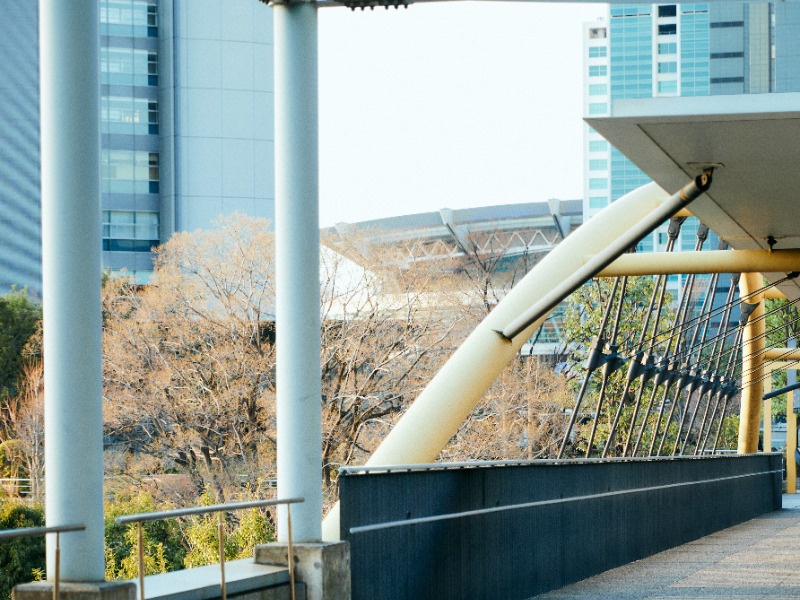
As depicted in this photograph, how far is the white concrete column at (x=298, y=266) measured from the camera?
28.5 ft

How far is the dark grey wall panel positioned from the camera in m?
8.96

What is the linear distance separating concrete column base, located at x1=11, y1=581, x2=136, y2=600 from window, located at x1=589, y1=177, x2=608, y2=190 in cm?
11873

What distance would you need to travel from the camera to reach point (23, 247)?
72.3 metres

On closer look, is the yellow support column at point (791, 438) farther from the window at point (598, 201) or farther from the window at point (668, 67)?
the window at point (668, 67)

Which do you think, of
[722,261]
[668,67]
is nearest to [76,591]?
[722,261]

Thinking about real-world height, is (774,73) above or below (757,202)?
above

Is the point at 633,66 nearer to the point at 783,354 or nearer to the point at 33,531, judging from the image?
the point at 783,354

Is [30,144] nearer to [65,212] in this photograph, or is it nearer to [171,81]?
[171,81]

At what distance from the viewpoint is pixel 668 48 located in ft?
407

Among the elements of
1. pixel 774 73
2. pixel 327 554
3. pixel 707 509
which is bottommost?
pixel 707 509

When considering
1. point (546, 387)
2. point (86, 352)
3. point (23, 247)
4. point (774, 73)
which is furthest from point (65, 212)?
point (23, 247)

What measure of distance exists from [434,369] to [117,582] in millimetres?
30005

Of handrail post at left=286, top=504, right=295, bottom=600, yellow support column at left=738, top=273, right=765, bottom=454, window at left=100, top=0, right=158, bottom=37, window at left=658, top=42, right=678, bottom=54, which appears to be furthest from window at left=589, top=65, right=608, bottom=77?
handrail post at left=286, top=504, right=295, bottom=600

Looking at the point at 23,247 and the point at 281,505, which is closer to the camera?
the point at 281,505
